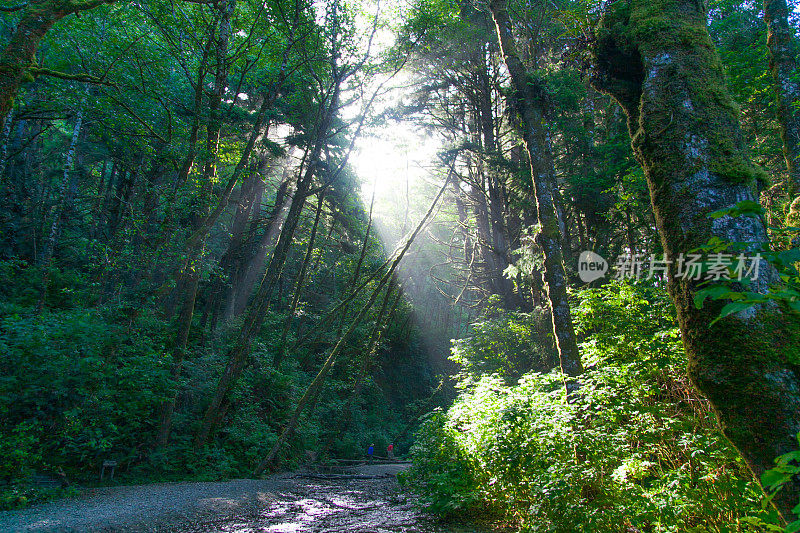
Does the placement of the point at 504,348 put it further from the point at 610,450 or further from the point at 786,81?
the point at 786,81

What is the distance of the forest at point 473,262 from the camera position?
2551 millimetres

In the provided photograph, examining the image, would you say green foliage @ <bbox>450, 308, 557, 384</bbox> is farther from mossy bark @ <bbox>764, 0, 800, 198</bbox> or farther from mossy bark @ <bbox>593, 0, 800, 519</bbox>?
mossy bark @ <bbox>593, 0, 800, 519</bbox>

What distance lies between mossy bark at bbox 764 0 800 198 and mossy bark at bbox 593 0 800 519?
6.07m

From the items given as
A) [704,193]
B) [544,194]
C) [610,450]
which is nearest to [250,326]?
[544,194]

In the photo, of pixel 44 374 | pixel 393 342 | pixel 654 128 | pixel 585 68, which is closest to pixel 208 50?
pixel 44 374

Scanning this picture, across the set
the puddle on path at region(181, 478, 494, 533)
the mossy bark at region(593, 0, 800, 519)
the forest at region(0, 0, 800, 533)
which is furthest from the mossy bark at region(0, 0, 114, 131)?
the mossy bark at region(593, 0, 800, 519)

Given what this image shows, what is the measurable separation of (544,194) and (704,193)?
491 centimetres

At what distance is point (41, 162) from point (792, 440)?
21.8 metres

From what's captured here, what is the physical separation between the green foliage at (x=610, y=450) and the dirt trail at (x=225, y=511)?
1057mm

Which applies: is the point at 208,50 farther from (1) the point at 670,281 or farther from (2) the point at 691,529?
(2) the point at 691,529

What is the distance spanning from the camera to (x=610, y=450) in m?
4.15

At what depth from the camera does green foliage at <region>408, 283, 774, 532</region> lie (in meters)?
3.46

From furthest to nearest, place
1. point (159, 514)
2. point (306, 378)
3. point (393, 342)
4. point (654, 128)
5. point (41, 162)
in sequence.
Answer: point (393, 342) < point (306, 378) < point (41, 162) < point (159, 514) < point (654, 128)

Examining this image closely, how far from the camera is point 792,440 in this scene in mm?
1998
